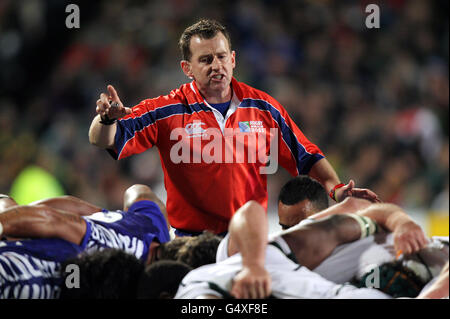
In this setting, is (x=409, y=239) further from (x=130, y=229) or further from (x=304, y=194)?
(x=130, y=229)

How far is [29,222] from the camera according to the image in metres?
2.63

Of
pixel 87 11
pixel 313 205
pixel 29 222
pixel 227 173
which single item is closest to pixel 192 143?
pixel 227 173

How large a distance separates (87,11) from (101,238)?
494cm

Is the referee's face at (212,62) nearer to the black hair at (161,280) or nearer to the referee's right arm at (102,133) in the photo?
the referee's right arm at (102,133)

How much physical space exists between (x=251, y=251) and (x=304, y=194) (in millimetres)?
886

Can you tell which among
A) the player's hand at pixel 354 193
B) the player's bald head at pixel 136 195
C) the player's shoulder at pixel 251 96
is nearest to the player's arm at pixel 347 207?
the player's hand at pixel 354 193

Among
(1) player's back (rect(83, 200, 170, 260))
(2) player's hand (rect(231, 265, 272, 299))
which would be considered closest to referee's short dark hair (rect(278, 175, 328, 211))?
(1) player's back (rect(83, 200, 170, 260))

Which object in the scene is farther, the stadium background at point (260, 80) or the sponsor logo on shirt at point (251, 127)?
Result: the stadium background at point (260, 80)

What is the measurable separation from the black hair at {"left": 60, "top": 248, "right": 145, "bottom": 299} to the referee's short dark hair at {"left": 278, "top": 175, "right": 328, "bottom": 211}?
2.50 feet

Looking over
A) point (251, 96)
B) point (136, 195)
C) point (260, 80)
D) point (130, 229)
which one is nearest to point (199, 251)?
point (130, 229)

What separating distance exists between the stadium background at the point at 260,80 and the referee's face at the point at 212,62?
1.95m

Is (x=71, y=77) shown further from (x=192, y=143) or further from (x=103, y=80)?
(x=192, y=143)

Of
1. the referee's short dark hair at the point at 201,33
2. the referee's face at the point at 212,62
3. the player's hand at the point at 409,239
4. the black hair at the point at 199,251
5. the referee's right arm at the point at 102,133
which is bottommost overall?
the black hair at the point at 199,251

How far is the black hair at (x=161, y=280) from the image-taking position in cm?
239
